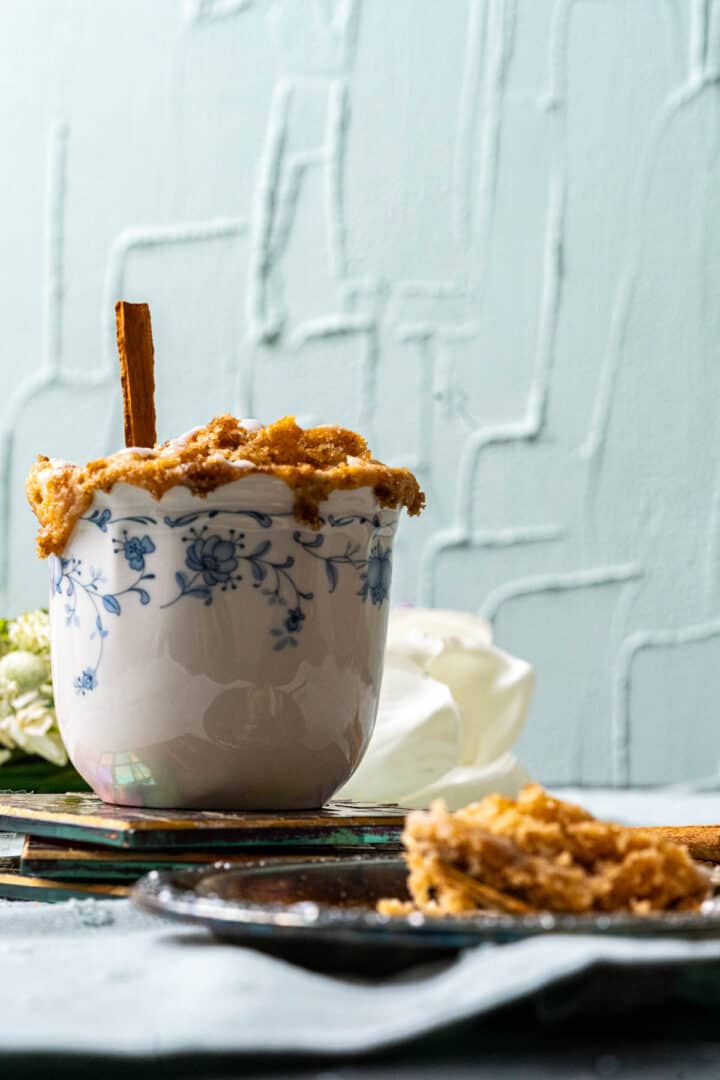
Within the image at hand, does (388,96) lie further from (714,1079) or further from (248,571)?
(714,1079)

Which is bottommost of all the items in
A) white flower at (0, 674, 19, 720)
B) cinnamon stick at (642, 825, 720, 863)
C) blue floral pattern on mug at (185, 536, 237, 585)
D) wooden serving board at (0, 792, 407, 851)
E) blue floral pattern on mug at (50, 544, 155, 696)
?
white flower at (0, 674, 19, 720)

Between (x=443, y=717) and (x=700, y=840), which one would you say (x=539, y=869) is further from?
(x=443, y=717)

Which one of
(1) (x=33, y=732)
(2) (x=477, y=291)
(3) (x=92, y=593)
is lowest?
(1) (x=33, y=732)

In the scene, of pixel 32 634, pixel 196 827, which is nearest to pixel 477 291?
pixel 32 634

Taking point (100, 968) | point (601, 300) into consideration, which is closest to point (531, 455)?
point (601, 300)

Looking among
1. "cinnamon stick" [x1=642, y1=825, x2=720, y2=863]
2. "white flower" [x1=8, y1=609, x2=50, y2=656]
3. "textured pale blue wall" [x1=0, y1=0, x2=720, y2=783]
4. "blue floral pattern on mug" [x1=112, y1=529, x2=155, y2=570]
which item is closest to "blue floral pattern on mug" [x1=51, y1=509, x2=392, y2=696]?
"blue floral pattern on mug" [x1=112, y1=529, x2=155, y2=570]

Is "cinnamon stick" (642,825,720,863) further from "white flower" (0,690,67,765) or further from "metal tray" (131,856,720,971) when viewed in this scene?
"white flower" (0,690,67,765)
